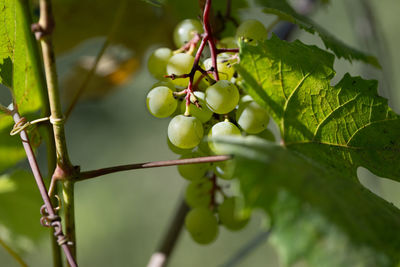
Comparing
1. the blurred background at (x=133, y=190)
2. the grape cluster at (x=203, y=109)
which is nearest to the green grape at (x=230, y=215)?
the grape cluster at (x=203, y=109)

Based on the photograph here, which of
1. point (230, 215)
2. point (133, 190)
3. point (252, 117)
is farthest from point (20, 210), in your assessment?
point (133, 190)

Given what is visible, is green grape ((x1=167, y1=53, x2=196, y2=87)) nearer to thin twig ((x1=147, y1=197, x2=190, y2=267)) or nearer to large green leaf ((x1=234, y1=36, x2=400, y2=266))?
large green leaf ((x1=234, y1=36, x2=400, y2=266))

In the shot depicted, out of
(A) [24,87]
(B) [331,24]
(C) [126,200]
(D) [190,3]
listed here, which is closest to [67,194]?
(A) [24,87]

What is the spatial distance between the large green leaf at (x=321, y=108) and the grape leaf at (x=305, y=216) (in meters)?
0.14

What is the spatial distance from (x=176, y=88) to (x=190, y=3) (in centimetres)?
37

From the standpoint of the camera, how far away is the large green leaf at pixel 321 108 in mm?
495

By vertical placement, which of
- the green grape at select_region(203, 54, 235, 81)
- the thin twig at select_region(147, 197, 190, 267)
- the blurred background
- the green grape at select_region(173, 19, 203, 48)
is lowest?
the blurred background

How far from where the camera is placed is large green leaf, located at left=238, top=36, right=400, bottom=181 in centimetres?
50

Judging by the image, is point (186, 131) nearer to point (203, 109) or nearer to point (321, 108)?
point (203, 109)

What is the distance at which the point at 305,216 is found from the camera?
1.09ft

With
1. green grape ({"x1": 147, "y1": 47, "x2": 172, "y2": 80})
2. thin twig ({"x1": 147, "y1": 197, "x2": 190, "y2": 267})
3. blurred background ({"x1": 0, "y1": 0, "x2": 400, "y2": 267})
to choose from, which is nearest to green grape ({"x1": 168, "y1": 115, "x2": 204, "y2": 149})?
green grape ({"x1": 147, "y1": 47, "x2": 172, "y2": 80})

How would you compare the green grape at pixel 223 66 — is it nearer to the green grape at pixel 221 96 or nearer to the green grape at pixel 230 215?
the green grape at pixel 221 96

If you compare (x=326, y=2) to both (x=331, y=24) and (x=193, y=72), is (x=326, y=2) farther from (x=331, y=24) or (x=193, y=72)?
(x=331, y=24)

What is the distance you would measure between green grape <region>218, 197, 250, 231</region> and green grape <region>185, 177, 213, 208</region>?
0.03 m
